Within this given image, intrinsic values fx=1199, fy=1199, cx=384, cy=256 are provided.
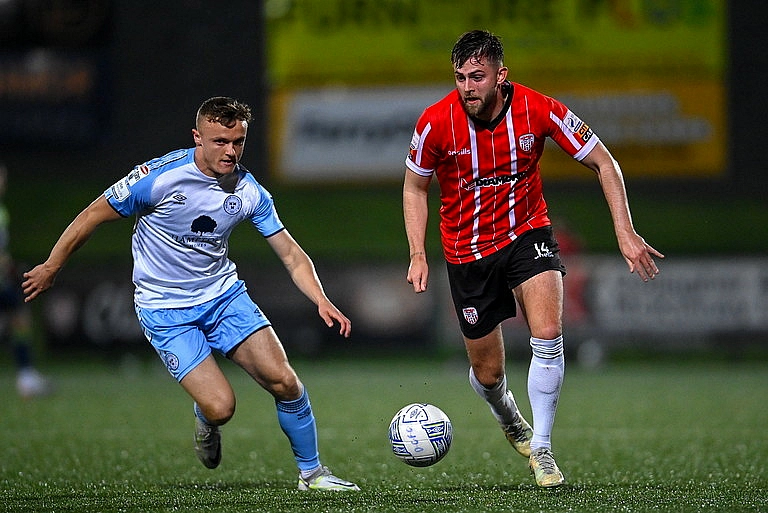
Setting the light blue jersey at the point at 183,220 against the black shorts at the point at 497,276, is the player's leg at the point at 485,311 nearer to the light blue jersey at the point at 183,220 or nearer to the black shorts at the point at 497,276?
the black shorts at the point at 497,276

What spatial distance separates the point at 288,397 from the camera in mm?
5438

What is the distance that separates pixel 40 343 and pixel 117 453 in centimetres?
732

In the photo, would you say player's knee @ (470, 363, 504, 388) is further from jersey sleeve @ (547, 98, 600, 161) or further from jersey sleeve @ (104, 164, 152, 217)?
jersey sleeve @ (104, 164, 152, 217)

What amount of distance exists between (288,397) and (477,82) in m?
1.65

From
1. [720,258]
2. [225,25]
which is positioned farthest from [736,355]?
[225,25]

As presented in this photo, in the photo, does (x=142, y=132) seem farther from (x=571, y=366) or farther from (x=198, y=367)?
(x=198, y=367)

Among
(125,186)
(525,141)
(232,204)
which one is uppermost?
(525,141)

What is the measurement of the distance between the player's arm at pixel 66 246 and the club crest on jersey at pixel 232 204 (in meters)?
0.48

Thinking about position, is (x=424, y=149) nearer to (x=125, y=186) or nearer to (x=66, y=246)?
(x=125, y=186)

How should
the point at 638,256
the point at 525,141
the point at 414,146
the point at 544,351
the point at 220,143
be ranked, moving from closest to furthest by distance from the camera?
the point at 638,256 → the point at 220,143 → the point at 544,351 → the point at 525,141 → the point at 414,146

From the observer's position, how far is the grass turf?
16.6 ft

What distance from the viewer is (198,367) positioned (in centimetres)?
545

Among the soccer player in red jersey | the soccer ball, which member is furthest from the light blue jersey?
Result: the soccer ball

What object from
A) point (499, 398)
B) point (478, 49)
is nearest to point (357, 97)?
point (499, 398)
